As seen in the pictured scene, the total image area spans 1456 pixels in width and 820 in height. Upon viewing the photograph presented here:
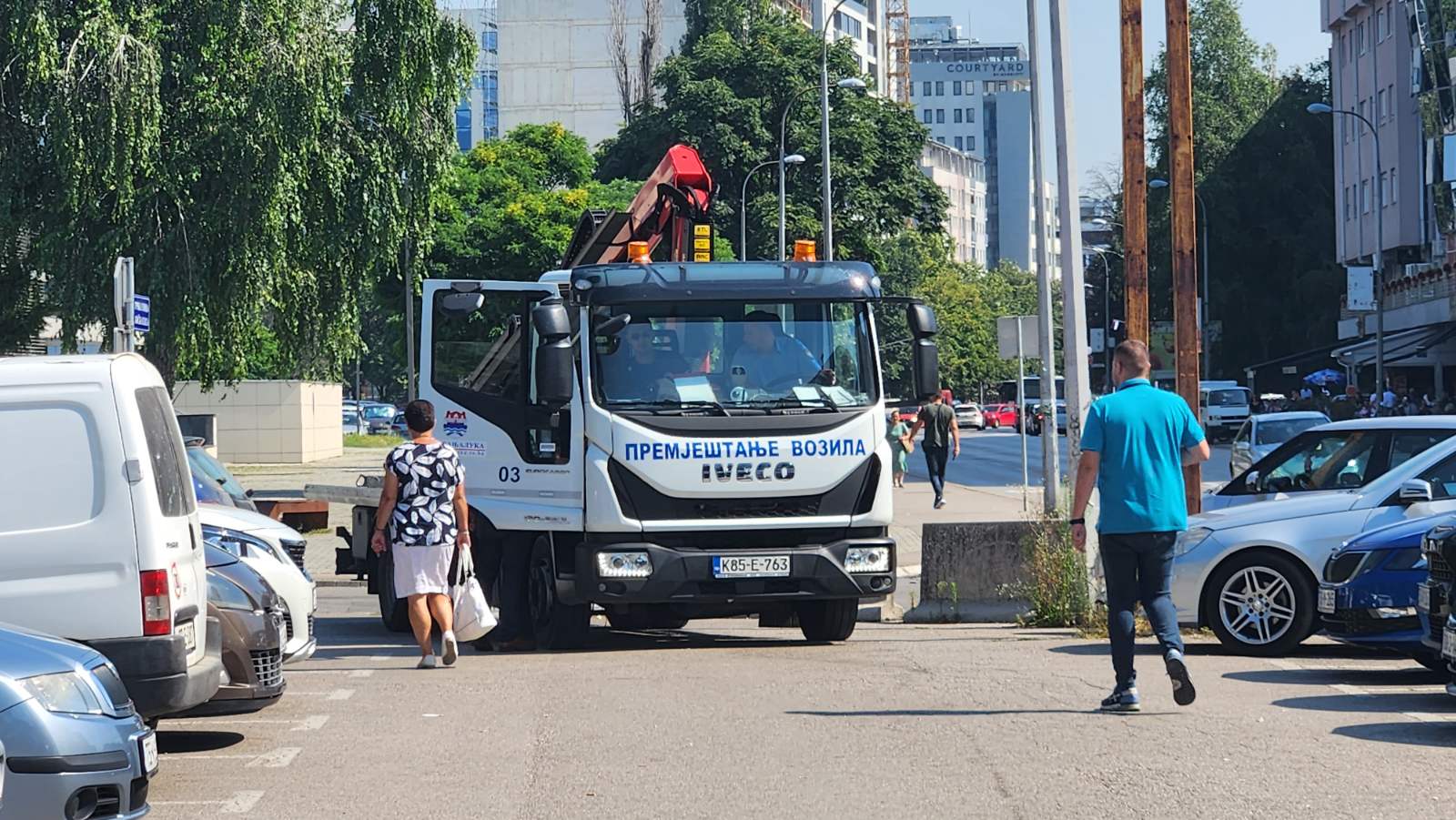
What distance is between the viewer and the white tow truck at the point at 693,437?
45.2ft

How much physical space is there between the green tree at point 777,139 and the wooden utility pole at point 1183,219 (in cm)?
4120

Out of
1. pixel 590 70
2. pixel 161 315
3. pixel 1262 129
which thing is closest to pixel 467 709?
pixel 161 315

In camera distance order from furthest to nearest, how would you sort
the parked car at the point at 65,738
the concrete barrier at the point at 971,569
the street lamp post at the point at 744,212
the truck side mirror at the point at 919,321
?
the street lamp post at the point at 744,212 < the concrete barrier at the point at 971,569 < the truck side mirror at the point at 919,321 < the parked car at the point at 65,738

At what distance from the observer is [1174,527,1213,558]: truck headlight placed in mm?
13805

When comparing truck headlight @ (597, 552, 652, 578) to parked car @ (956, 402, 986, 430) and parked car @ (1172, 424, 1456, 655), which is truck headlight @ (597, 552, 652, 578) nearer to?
parked car @ (1172, 424, 1456, 655)

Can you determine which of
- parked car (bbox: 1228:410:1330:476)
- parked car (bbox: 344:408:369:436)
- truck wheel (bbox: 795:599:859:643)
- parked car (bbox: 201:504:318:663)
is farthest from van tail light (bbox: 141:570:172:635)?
parked car (bbox: 344:408:369:436)

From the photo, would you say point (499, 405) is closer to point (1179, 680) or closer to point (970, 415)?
point (1179, 680)

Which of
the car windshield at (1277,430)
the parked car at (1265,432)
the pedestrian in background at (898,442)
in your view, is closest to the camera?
the parked car at (1265,432)

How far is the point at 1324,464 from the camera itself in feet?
50.4

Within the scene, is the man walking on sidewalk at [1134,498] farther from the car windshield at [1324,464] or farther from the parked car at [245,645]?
the car windshield at [1324,464]

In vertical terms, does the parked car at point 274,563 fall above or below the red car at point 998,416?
below

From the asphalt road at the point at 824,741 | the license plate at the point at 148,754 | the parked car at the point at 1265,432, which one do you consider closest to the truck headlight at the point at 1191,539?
the asphalt road at the point at 824,741

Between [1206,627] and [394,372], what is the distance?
3501 inches

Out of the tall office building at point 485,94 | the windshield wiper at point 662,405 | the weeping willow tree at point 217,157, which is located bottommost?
the windshield wiper at point 662,405
